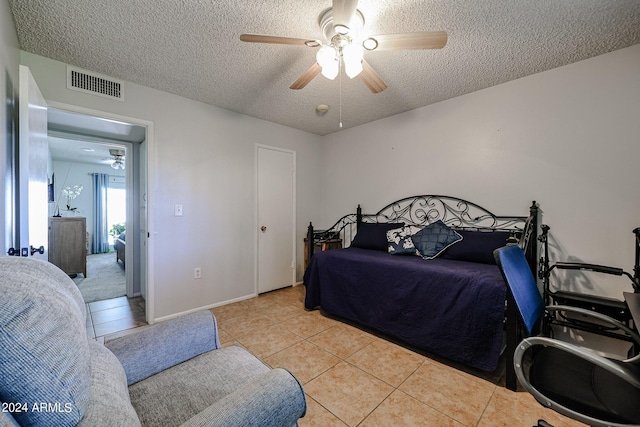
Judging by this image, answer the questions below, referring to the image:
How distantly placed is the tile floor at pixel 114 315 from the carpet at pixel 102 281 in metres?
0.30

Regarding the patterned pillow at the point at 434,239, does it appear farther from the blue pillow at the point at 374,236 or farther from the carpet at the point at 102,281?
the carpet at the point at 102,281

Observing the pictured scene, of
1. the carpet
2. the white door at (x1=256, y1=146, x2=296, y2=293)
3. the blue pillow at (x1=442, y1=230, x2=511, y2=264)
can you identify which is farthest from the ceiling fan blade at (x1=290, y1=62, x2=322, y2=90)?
the carpet

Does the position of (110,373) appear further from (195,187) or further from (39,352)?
(195,187)

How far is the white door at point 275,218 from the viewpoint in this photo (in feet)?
11.8

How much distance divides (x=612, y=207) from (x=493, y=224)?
820mm

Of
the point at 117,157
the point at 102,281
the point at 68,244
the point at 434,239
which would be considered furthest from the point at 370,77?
the point at 117,157

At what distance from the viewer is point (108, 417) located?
632 millimetres

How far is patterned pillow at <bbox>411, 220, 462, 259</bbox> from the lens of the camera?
2.62 m

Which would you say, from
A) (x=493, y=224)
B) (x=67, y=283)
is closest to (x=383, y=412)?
(x=67, y=283)

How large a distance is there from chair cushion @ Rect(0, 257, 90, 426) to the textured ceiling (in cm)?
175

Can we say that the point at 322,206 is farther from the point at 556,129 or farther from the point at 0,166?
the point at 0,166

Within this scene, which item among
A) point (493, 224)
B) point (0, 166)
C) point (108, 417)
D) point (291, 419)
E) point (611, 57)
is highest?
point (611, 57)

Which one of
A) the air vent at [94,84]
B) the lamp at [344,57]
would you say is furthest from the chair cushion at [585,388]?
the air vent at [94,84]

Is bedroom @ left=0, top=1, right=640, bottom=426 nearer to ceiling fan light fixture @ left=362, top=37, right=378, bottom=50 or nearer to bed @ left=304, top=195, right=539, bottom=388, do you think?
bed @ left=304, top=195, right=539, bottom=388
